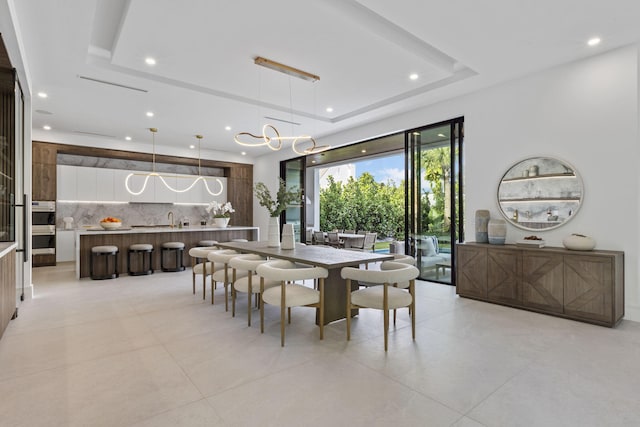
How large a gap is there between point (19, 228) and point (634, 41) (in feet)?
25.3

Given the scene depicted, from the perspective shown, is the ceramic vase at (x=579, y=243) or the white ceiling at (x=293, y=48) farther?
the ceramic vase at (x=579, y=243)

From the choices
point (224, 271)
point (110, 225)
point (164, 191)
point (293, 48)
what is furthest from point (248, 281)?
point (164, 191)

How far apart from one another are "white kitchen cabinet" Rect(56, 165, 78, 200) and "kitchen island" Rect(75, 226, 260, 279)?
1.94m

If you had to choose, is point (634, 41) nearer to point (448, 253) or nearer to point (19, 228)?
point (448, 253)

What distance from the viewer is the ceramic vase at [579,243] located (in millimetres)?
3896

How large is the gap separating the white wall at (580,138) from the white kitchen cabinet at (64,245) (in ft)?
29.0

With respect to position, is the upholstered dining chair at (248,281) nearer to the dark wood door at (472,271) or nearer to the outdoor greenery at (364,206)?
the dark wood door at (472,271)

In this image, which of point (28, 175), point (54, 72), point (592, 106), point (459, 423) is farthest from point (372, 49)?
point (28, 175)

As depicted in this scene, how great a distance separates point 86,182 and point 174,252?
3.33 meters

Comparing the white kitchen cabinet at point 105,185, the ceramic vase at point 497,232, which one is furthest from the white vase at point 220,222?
the ceramic vase at point 497,232

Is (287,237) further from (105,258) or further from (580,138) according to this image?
(105,258)

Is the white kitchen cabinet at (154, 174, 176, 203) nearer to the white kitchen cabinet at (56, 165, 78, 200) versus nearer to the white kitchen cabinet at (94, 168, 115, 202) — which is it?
the white kitchen cabinet at (94, 168, 115, 202)

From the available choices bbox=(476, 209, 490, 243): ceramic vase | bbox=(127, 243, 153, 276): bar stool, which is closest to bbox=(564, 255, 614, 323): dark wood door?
bbox=(476, 209, 490, 243): ceramic vase

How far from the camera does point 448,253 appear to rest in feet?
18.9
